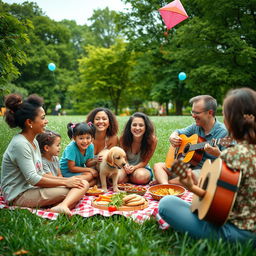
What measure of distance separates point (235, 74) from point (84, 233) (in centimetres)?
2036

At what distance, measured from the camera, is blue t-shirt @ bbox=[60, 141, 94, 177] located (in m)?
4.89

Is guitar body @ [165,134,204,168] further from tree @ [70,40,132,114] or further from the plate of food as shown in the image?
tree @ [70,40,132,114]

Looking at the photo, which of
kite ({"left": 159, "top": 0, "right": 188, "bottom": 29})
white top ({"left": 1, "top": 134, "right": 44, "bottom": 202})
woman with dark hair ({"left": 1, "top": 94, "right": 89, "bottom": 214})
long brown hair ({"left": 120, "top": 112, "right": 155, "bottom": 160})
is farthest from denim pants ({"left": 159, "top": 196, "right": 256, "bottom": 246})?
kite ({"left": 159, "top": 0, "right": 188, "bottom": 29})

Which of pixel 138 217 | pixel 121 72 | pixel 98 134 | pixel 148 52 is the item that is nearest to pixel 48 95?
pixel 121 72

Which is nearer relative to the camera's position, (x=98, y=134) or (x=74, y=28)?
(x=98, y=134)

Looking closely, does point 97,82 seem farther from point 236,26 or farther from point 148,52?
point 236,26

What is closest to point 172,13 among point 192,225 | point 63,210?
point 63,210

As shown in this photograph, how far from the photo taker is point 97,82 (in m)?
33.4

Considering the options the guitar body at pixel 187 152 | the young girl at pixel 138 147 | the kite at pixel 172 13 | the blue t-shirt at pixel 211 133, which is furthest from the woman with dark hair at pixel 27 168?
the kite at pixel 172 13

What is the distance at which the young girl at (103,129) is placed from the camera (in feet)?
18.7

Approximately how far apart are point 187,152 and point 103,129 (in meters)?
1.83

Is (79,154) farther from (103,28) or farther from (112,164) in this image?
(103,28)

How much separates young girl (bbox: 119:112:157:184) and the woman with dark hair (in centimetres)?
182

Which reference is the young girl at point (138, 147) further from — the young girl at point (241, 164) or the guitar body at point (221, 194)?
the guitar body at point (221, 194)
